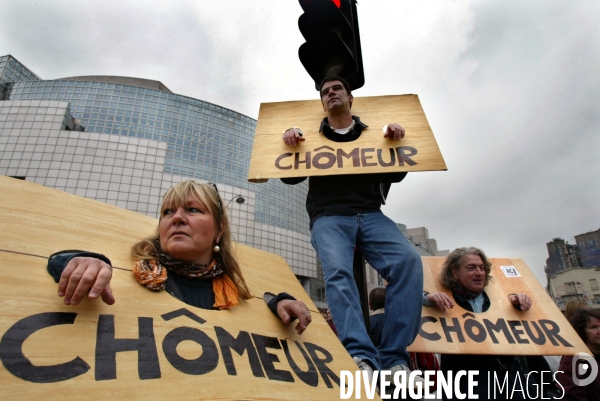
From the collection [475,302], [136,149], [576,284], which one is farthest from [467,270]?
[576,284]

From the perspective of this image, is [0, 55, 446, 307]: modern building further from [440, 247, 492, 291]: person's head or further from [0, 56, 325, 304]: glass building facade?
[440, 247, 492, 291]: person's head

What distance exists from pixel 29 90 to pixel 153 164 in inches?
280

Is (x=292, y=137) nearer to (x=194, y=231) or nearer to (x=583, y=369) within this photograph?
(x=194, y=231)

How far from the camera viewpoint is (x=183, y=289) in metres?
1.24

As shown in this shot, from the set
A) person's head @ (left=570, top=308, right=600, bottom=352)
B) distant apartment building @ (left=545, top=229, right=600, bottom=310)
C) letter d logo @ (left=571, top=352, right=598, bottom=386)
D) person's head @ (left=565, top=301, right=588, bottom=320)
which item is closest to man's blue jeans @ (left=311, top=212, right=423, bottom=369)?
Answer: letter d logo @ (left=571, top=352, right=598, bottom=386)

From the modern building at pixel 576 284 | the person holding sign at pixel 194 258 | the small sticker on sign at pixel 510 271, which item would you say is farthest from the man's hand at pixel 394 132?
the modern building at pixel 576 284

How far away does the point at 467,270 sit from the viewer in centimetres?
234

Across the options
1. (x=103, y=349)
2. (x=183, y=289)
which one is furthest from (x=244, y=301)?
(x=103, y=349)

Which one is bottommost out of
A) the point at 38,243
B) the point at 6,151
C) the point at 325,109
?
the point at 38,243

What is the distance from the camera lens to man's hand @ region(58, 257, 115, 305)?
2.76 feet

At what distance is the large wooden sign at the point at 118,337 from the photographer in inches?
28.2

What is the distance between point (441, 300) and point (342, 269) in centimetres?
90

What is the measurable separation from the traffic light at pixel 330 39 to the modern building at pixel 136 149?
34.5ft

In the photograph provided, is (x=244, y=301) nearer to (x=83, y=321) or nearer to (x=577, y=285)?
(x=83, y=321)
